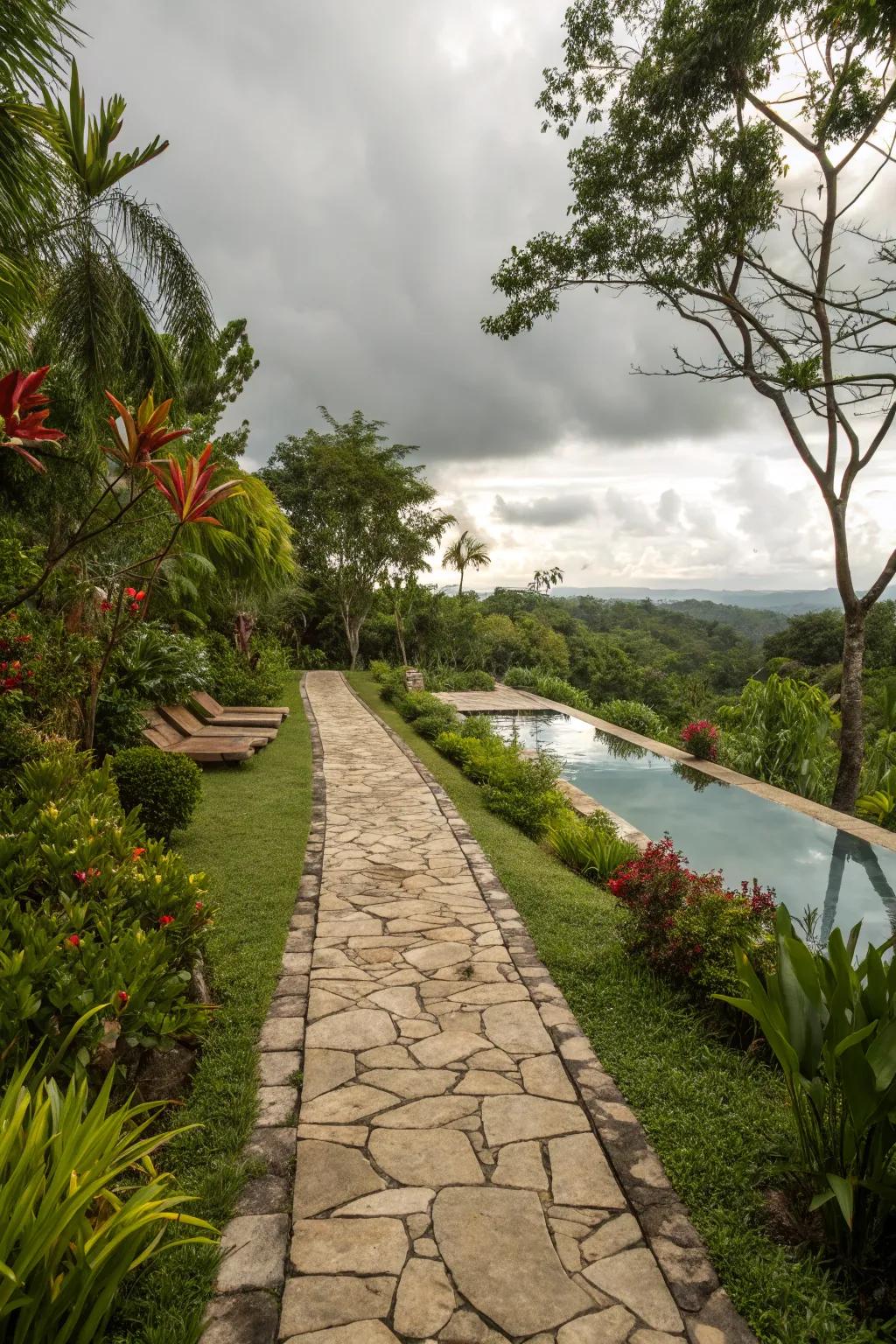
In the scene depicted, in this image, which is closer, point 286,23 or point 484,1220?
point 484,1220

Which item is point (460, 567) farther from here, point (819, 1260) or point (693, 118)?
point (819, 1260)

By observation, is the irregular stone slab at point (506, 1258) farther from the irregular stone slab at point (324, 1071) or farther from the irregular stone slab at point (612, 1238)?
the irregular stone slab at point (324, 1071)

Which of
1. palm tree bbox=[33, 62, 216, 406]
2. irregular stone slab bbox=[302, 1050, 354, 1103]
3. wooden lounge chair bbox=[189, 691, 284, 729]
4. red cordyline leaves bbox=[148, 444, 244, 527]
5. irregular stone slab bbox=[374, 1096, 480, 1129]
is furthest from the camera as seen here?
wooden lounge chair bbox=[189, 691, 284, 729]

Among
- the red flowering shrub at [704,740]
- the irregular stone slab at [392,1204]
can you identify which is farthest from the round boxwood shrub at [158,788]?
the red flowering shrub at [704,740]

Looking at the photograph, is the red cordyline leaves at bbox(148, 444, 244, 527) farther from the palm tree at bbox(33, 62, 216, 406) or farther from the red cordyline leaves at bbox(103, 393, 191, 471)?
the palm tree at bbox(33, 62, 216, 406)

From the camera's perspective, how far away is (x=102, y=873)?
330 centimetres

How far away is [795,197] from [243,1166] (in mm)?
11971

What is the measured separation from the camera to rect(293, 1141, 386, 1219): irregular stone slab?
2262mm

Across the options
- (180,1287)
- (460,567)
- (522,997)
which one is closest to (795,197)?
(522,997)

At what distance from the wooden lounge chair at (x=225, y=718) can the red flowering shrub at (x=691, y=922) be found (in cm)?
796

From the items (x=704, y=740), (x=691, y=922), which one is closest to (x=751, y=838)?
(x=704, y=740)

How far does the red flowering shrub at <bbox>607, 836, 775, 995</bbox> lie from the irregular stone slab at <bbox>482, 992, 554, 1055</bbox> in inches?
29.5

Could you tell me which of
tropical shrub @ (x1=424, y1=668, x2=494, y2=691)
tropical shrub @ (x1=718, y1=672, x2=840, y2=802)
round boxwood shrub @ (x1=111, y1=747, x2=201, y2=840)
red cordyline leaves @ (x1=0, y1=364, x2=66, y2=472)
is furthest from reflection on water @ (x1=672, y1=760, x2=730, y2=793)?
red cordyline leaves @ (x1=0, y1=364, x2=66, y2=472)

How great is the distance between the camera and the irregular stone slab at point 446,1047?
307cm
